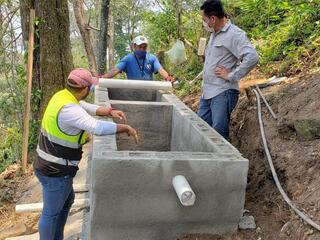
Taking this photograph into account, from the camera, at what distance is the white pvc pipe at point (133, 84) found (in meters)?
6.61

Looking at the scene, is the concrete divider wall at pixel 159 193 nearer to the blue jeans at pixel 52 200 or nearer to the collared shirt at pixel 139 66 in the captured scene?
the blue jeans at pixel 52 200

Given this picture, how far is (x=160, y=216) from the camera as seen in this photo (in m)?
3.39

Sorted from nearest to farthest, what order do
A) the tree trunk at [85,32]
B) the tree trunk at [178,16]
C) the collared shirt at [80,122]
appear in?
1. the collared shirt at [80,122]
2. the tree trunk at [85,32]
3. the tree trunk at [178,16]

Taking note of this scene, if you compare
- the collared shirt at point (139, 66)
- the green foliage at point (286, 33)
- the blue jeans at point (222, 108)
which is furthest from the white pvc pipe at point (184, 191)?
the green foliage at point (286, 33)

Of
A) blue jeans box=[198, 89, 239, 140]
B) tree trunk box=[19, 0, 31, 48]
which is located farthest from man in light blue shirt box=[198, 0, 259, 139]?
tree trunk box=[19, 0, 31, 48]

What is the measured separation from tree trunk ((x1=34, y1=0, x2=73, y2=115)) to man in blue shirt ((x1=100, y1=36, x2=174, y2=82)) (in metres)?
1.06

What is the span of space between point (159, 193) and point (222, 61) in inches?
83.1

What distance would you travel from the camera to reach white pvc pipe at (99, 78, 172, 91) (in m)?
6.61

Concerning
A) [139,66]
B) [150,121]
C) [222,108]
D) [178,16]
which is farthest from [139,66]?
[178,16]

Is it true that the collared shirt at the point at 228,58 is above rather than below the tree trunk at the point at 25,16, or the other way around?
below

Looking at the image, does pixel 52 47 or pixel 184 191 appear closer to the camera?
pixel 184 191

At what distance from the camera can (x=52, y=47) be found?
7.48 metres

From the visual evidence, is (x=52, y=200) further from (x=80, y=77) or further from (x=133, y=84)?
(x=133, y=84)

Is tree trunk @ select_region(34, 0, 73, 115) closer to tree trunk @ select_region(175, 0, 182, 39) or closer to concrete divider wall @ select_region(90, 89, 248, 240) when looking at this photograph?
concrete divider wall @ select_region(90, 89, 248, 240)
